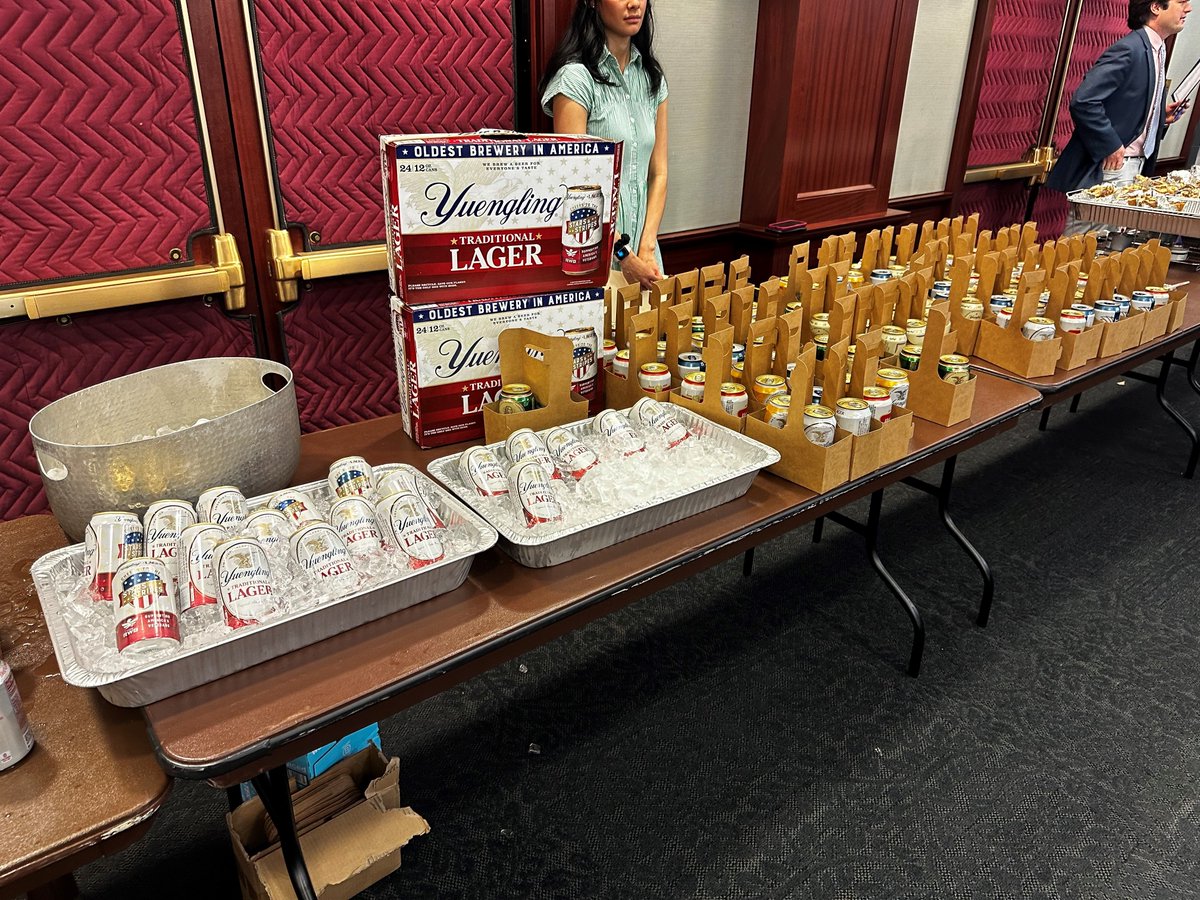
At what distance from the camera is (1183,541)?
2861 millimetres

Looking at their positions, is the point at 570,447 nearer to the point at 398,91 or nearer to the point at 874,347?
the point at 874,347

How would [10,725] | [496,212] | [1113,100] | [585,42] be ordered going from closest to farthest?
1. [10,725]
2. [496,212]
3. [585,42]
4. [1113,100]

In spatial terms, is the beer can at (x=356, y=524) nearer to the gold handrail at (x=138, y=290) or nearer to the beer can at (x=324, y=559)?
the beer can at (x=324, y=559)

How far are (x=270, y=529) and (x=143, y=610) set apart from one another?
0.20 m

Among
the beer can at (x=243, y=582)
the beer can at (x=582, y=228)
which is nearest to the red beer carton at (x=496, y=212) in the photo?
the beer can at (x=582, y=228)

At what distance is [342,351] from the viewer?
2887 mm

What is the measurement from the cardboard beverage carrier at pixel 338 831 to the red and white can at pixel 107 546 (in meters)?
0.68

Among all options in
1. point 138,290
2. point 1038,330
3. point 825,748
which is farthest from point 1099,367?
point 138,290

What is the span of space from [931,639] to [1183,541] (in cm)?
126


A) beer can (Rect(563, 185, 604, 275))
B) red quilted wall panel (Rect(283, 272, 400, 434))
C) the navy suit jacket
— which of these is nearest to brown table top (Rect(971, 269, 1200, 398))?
beer can (Rect(563, 185, 604, 275))

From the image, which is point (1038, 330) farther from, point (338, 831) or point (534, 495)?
point (338, 831)

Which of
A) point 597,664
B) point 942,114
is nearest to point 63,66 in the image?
point 597,664

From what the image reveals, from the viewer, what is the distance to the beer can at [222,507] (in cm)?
110

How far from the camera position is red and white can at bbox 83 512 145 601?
980 mm
